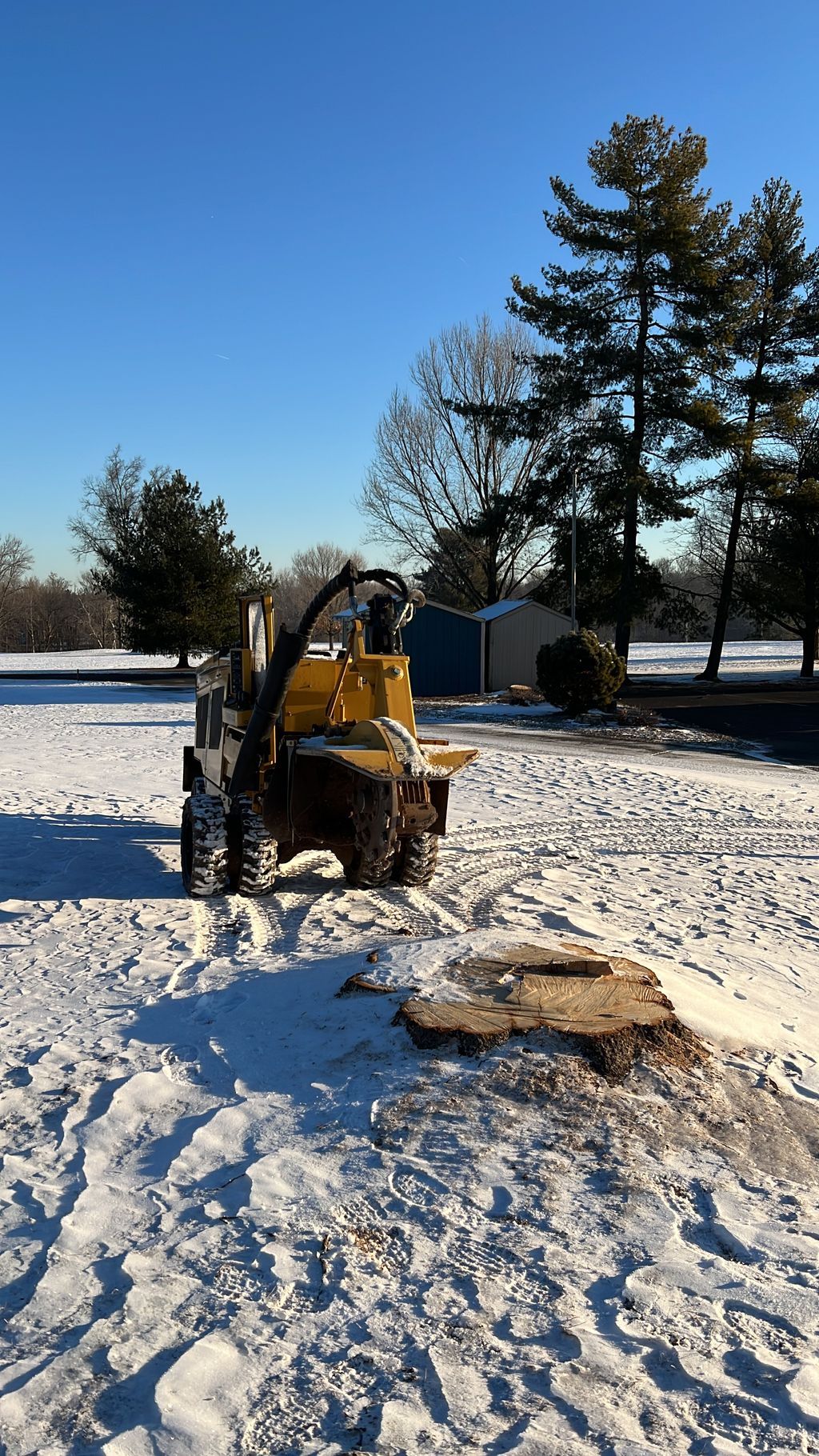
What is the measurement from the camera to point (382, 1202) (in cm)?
399

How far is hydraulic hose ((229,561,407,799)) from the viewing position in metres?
7.30

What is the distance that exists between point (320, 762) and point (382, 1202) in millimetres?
4604

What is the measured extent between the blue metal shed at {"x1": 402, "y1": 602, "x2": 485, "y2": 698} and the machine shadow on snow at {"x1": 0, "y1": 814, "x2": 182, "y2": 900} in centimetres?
2233

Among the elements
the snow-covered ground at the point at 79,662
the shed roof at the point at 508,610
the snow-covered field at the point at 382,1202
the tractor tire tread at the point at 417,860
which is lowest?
the snow-covered field at the point at 382,1202

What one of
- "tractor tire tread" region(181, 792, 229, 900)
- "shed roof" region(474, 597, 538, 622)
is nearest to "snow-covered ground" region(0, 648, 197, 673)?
"shed roof" region(474, 597, 538, 622)

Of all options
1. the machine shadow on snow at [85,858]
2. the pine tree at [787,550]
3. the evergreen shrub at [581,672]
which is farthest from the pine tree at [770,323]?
the machine shadow on snow at [85,858]

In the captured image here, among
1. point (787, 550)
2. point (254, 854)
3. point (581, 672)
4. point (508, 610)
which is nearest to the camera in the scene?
point (254, 854)

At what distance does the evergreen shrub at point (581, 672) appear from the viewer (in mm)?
25438

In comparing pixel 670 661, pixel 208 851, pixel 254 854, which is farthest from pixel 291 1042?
pixel 670 661

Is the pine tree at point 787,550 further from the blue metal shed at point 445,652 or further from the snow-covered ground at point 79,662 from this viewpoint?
the snow-covered ground at point 79,662

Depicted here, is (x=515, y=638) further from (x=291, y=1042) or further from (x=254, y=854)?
(x=291, y=1042)

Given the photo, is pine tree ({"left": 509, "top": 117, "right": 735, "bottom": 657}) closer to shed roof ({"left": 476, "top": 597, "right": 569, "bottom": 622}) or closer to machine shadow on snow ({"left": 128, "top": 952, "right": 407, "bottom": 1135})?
shed roof ({"left": 476, "top": 597, "right": 569, "bottom": 622})

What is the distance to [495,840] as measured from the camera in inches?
444

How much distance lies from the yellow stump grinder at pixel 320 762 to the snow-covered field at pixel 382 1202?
64cm
